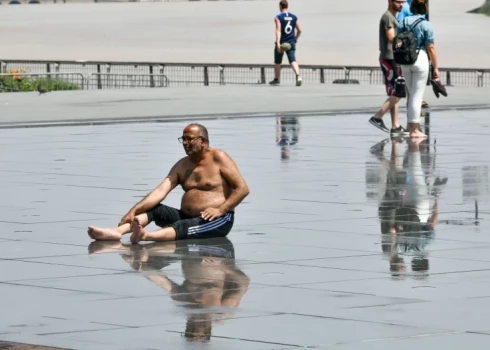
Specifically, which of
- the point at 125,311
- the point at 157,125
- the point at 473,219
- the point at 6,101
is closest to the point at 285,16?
the point at 6,101

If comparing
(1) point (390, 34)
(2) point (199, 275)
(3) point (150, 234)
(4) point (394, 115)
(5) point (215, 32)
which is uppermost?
(5) point (215, 32)

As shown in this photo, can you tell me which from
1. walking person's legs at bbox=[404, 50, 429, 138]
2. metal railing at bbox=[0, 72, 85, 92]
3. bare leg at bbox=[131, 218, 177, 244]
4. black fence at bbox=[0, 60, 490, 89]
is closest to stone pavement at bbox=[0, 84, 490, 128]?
metal railing at bbox=[0, 72, 85, 92]

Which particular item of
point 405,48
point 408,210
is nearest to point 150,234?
point 408,210

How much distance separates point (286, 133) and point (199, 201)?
10.2 m

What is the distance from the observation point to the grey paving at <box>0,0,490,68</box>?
58406 mm

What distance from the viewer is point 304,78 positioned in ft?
132

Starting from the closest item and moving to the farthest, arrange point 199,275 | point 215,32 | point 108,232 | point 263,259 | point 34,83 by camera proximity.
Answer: point 199,275 < point 263,259 < point 108,232 < point 34,83 < point 215,32

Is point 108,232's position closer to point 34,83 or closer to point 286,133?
point 286,133

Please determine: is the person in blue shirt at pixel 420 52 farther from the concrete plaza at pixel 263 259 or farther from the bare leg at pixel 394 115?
the concrete plaza at pixel 263 259

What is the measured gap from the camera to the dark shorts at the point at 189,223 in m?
11.6

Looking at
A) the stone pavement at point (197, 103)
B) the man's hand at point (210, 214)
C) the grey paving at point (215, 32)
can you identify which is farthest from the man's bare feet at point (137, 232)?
the grey paving at point (215, 32)

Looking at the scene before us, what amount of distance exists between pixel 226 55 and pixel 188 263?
48.9 metres

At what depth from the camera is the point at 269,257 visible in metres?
10.7

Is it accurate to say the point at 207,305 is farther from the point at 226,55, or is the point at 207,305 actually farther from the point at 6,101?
the point at 226,55
